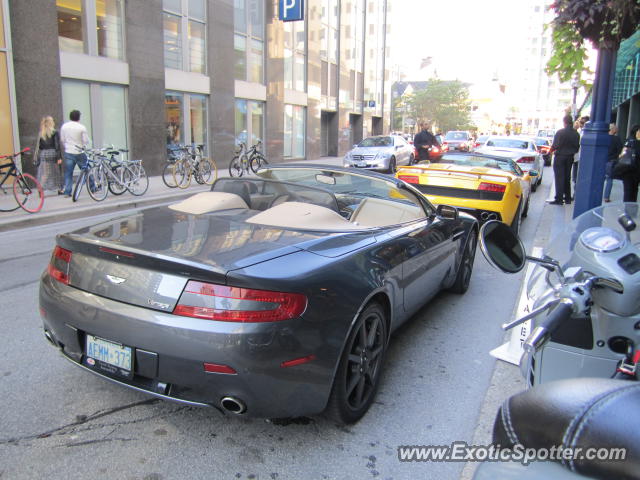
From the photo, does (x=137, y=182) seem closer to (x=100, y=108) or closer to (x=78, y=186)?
(x=78, y=186)

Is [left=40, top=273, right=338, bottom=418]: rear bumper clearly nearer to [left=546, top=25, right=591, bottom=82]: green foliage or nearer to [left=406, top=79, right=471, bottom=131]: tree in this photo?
[left=546, top=25, right=591, bottom=82]: green foliage

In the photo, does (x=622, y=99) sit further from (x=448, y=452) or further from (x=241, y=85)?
(x=448, y=452)

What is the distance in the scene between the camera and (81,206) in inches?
428

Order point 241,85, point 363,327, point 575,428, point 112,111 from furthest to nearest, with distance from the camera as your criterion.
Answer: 1. point 241,85
2. point 112,111
3. point 363,327
4. point 575,428

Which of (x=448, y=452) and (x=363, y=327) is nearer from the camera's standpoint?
(x=448, y=452)

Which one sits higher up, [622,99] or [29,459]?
[622,99]

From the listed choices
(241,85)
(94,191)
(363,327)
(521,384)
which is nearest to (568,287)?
(363,327)

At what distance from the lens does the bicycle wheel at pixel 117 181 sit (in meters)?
12.2

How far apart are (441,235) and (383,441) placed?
2098 mm

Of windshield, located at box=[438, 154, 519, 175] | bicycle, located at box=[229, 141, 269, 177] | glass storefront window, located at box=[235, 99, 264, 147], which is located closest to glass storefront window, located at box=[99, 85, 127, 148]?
bicycle, located at box=[229, 141, 269, 177]

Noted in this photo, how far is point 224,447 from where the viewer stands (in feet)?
9.18

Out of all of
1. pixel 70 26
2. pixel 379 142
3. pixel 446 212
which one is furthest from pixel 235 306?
pixel 379 142

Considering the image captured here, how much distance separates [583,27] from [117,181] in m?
10.1

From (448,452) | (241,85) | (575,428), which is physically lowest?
(448,452)
